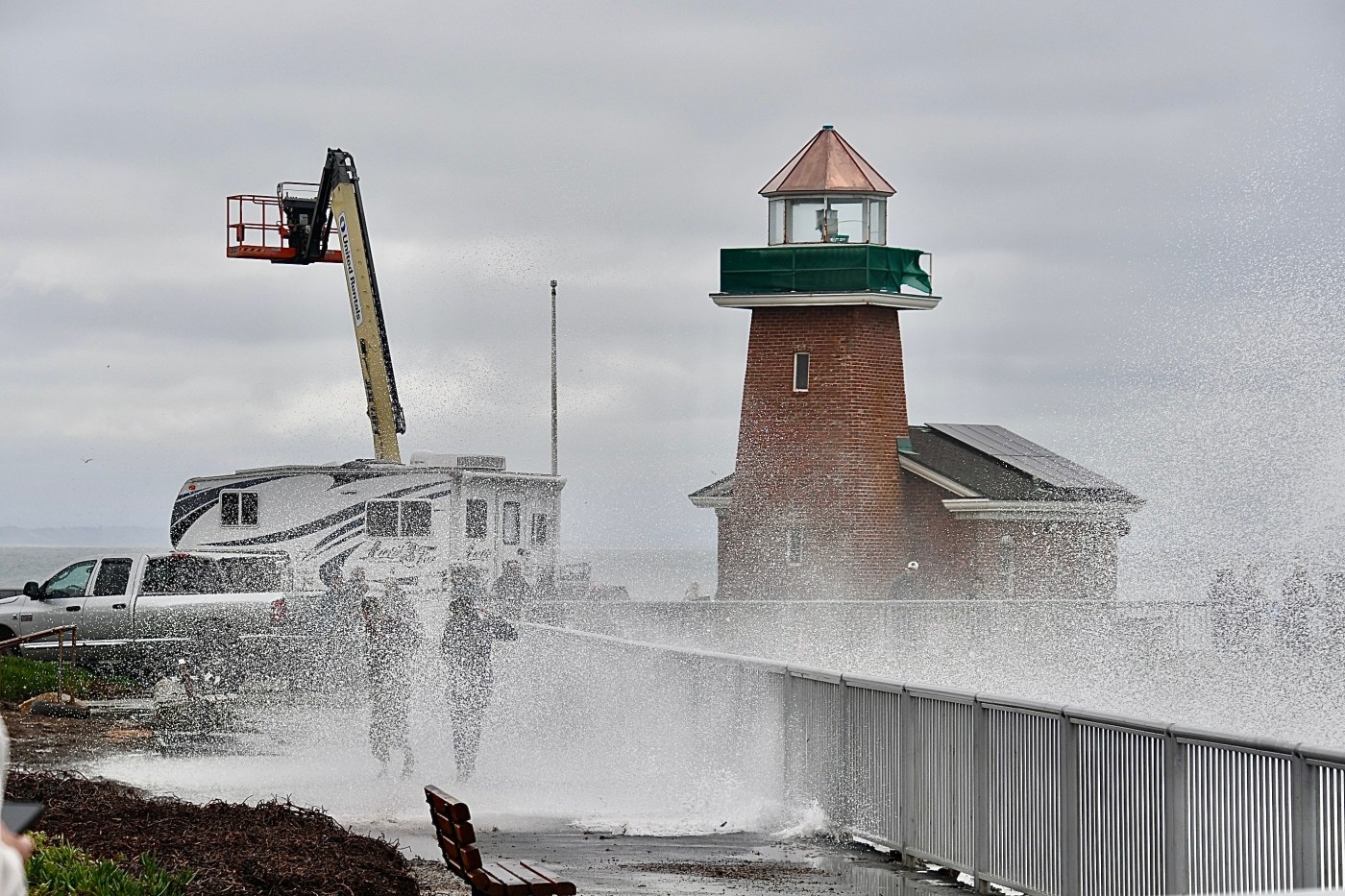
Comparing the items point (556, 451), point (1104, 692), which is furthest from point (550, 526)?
point (556, 451)

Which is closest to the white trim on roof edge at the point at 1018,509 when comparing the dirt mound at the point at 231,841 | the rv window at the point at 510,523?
the rv window at the point at 510,523

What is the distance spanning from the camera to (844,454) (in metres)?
43.0

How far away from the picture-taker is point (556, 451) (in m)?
48.7

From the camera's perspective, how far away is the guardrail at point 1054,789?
7.85 m

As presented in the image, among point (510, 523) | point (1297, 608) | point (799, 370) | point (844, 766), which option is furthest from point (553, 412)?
point (844, 766)

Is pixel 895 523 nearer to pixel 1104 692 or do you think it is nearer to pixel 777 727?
pixel 1104 692

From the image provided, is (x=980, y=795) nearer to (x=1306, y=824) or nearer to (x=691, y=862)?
(x=691, y=862)

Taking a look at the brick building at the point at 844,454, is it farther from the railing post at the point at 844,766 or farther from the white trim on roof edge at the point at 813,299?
the railing post at the point at 844,766

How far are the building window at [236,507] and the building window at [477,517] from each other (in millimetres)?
3963

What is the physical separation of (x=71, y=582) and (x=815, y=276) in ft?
67.1

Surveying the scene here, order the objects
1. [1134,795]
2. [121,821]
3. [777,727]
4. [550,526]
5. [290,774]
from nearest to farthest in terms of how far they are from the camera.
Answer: [1134,795] → [121,821] → [777,727] → [290,774] → [550,526]

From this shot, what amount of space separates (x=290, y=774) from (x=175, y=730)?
3.82m

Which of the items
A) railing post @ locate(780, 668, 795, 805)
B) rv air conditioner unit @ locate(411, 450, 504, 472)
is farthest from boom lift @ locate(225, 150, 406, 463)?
railing post @ locate(780, 668, 795, 805)

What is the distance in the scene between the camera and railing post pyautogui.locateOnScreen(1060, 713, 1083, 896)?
9695 millimetres
